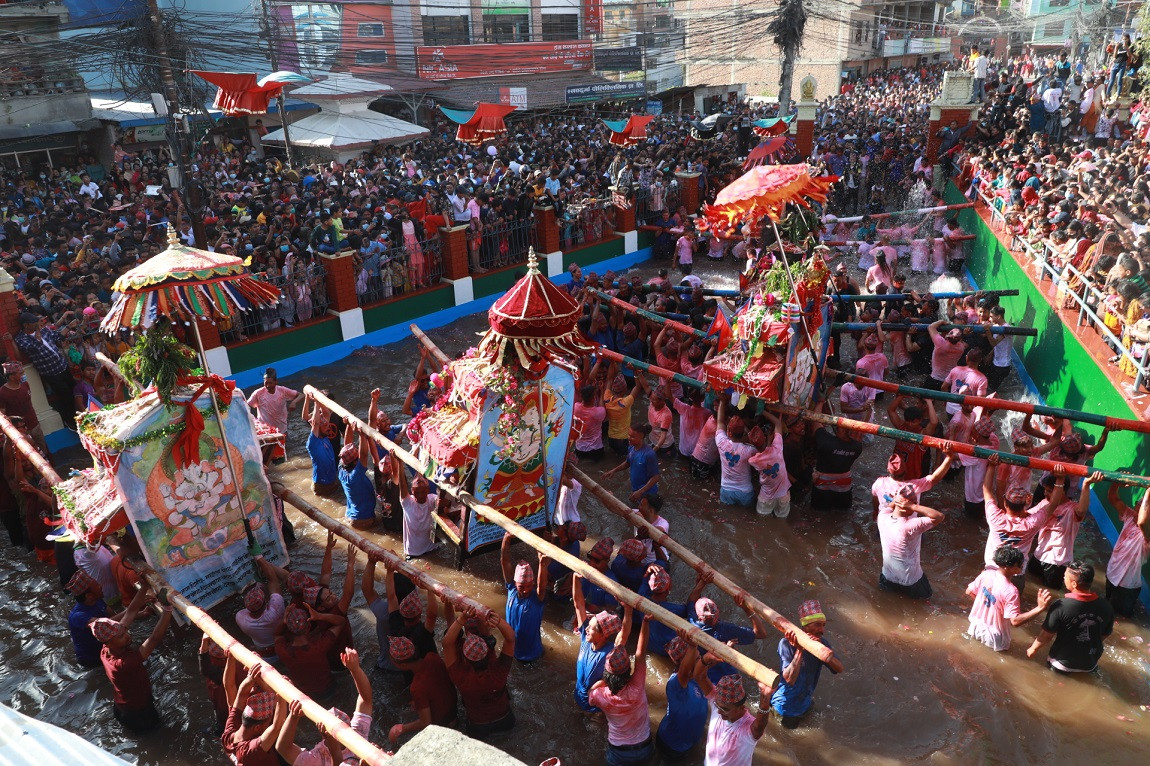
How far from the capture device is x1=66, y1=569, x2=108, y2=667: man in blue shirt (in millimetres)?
6215

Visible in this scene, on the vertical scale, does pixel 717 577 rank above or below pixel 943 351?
above

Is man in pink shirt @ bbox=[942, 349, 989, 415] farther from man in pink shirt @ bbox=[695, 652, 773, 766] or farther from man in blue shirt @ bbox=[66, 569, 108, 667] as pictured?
man in blue shirt @ bbox=[66, 569, 108, 667]

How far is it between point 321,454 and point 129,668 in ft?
11.5

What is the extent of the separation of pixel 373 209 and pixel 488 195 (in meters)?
2.87

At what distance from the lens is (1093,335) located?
1005cm

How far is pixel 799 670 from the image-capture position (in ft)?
Result: 18.7

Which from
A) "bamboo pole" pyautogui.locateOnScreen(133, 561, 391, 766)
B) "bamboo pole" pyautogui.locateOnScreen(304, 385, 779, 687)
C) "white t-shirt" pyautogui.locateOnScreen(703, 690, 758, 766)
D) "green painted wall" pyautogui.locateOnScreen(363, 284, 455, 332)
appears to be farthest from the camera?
"green painted wall" pyautogui.locateOnScreen(363, 284, 455, 332)

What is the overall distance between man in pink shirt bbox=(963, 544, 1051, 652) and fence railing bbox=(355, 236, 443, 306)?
34.6ft

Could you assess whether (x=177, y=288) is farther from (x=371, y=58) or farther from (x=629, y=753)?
(x=371, y=58)

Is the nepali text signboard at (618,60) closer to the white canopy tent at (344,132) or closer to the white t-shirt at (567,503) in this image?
the white canopy tent at (344,132)

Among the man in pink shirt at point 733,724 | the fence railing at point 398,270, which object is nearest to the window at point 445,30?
the fence railing at point 398,270

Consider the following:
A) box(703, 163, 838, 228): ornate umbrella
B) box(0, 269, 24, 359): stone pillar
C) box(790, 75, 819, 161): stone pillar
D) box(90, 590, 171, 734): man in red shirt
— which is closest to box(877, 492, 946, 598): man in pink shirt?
box(703, 163, 838, 228): ornate umbrella

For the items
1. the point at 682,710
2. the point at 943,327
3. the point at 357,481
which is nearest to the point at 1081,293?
the point at 943,327

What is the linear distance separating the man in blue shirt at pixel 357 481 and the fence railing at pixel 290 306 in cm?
514
